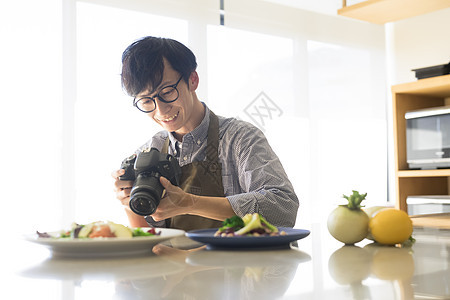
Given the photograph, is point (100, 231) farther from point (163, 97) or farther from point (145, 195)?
point (163, 97)

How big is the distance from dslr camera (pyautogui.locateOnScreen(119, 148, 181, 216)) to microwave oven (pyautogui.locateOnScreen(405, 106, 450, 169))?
7.36 ft

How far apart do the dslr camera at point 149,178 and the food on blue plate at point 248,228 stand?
14 centimetres

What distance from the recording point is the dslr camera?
36.9 inches

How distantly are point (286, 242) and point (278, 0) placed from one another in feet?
9.93

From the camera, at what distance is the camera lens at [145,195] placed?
932mm

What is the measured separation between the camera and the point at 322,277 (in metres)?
0.63

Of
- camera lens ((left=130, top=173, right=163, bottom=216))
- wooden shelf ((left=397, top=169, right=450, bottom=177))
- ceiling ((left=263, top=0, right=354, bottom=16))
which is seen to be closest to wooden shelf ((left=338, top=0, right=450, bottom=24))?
ceiling ((left=263, top=0, right=354, bottom=16))

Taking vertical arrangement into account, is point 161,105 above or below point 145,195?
above

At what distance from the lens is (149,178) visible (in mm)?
978

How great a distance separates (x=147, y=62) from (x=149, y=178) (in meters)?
0.66

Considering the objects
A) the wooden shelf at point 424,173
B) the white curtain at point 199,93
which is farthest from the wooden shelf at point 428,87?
the white curtain at point 199,93

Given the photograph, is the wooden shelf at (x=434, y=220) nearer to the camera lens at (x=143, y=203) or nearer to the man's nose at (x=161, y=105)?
the man's nose at (x=161, y=105)

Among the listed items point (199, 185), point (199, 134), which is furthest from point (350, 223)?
point (199, 134)

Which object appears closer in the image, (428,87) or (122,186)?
(122,186)
